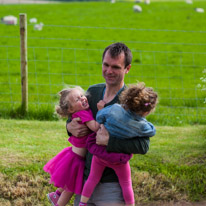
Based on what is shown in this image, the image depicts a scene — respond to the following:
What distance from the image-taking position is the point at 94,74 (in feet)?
34.1

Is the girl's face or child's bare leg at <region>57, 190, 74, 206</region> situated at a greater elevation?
the girl's face

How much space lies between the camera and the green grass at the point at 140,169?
4527 millimetres

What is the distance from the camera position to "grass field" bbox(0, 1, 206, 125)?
7.52 m

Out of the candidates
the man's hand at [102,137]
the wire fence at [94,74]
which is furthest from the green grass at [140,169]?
the man's hand at [102,137]

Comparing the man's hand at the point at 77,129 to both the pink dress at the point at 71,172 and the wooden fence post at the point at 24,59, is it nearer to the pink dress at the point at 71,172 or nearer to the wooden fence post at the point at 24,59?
the pink dress at the point at 71,172

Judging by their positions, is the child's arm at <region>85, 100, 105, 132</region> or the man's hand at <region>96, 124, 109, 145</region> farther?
the child's arm at <region>85, 100, 105, 132</region>

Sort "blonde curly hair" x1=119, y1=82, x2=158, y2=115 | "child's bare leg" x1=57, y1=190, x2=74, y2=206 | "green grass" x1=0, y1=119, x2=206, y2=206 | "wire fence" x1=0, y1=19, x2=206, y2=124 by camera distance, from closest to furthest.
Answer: "blonde curly hair" x1=119, y1=82, x2=158, y2=115 → "child's bare leg" x1=57, y1=190, x2=74, y2=206 → "green grass" x1=0, y1=119, x2=206, y2=206 → "wire fence" x1=0, y1=19, x2=206, y2=124

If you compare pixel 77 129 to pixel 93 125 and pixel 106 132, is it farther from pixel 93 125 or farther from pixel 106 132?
pixel 106 132

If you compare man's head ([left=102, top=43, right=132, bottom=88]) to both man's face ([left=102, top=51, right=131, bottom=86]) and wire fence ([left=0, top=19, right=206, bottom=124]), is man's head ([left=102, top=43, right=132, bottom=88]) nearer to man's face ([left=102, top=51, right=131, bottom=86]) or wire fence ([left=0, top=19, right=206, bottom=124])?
man's face ([left=102, top=51, right=131, bottom=86])

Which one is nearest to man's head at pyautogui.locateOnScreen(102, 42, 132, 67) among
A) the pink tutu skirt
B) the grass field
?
the pink tutu skirt

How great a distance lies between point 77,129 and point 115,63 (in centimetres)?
57

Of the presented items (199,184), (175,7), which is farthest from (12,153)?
(175,7)

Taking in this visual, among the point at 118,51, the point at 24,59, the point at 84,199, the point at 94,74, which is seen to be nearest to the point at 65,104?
the point at 118,51

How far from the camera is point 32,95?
808cm
